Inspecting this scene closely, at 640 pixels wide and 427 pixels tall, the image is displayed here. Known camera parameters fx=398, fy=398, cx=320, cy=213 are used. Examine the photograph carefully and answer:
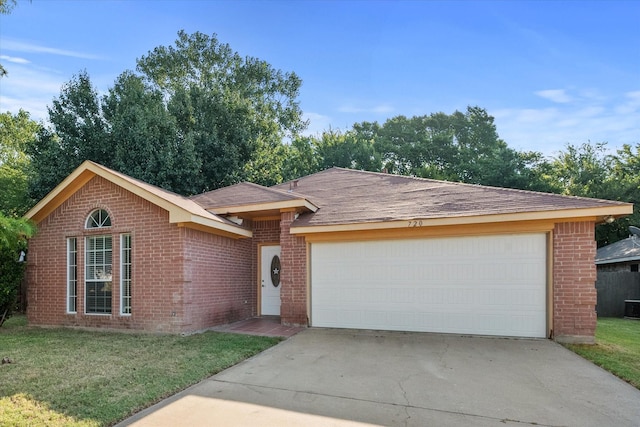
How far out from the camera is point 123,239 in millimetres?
9672

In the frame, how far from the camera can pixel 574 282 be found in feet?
26.3

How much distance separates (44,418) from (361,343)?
540 cm

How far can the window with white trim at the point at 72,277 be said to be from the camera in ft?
33.3

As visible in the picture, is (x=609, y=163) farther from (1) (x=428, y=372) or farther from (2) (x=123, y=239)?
(2) (x=123, y=239)

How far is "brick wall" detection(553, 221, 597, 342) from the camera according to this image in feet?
26.0

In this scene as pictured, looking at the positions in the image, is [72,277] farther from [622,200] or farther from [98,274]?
[622,200]

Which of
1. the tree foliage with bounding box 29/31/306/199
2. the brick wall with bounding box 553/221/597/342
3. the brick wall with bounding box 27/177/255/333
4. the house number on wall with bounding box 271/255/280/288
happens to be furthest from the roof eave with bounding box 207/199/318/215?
the tree foliage with bounding box 29/31/306/199

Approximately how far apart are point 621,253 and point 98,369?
19.4 meters

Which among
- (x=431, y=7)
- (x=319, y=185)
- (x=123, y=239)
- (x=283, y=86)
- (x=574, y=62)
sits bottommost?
(x=123, y=239)

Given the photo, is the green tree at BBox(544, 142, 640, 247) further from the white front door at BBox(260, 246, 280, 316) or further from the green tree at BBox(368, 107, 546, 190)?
the white front door at BBox(260, 246, 280, 316)

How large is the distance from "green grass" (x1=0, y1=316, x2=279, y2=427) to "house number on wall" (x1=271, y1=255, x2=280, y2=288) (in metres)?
2.90

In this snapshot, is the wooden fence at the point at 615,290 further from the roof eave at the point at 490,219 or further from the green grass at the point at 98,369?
the green grass at the point at 98,369

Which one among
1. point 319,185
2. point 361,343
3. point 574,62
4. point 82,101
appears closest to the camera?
point 361,343

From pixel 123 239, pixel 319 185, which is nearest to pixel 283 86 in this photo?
pixel 319 185
